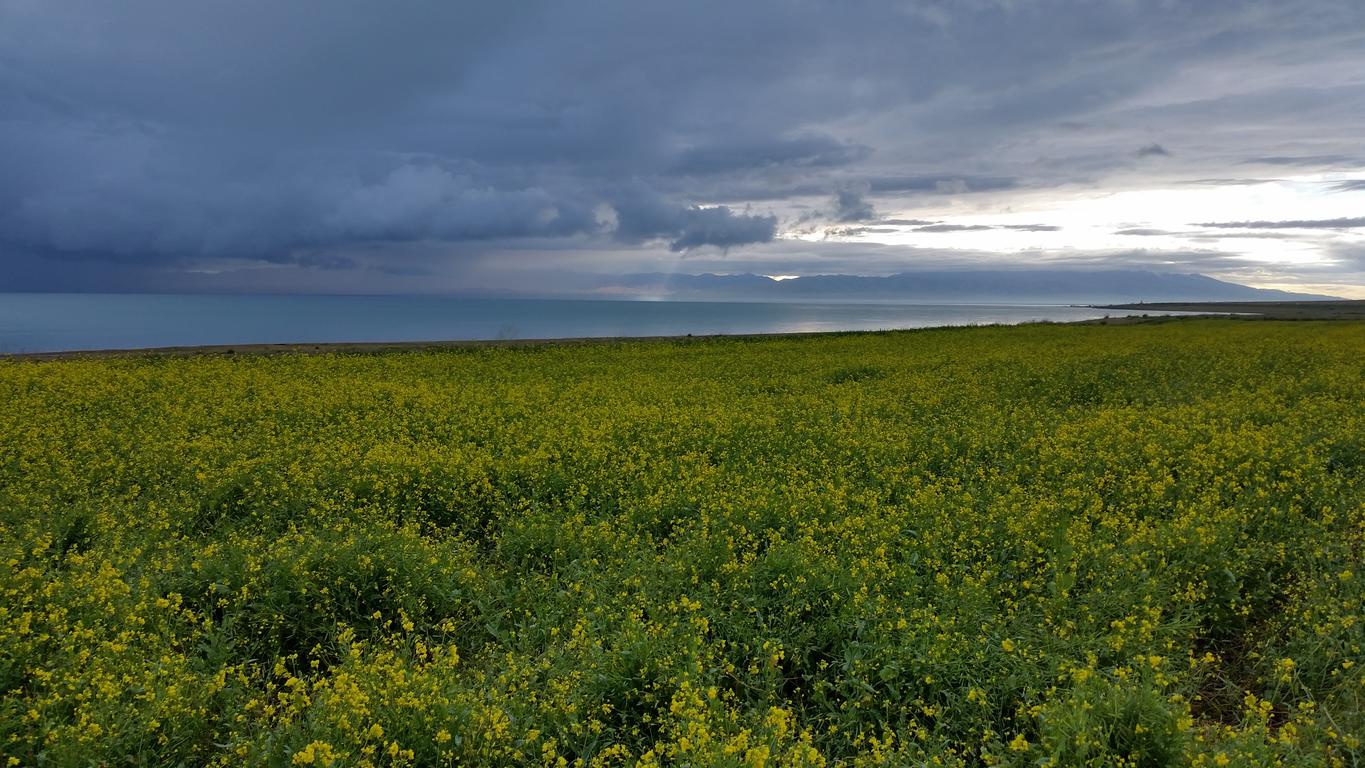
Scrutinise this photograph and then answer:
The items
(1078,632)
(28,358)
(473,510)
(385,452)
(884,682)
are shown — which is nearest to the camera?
(884,682)

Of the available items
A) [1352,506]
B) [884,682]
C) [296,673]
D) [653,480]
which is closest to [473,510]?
[653,480]

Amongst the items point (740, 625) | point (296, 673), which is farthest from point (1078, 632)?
point (296, 673)

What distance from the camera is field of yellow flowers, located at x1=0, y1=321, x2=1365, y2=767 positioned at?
4.30 metres

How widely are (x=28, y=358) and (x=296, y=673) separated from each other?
32333 mm

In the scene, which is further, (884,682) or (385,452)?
(385,452)

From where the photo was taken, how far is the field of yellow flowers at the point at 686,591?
14.1ft

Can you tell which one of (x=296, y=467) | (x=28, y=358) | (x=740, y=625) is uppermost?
(x=28, y=358)

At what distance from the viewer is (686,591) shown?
626 cm

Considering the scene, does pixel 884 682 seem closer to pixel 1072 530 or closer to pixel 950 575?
pixel 950 575

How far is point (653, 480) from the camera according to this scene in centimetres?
941

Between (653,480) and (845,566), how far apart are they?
11.7 ft

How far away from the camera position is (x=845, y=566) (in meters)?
6.52

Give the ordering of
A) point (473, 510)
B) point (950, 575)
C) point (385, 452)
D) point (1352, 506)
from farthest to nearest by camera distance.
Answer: point (385, 452)
point (473, 510)
point (1352, 506)
point (950, 575)

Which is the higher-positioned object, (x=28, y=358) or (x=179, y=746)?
(x=28, y=358)
